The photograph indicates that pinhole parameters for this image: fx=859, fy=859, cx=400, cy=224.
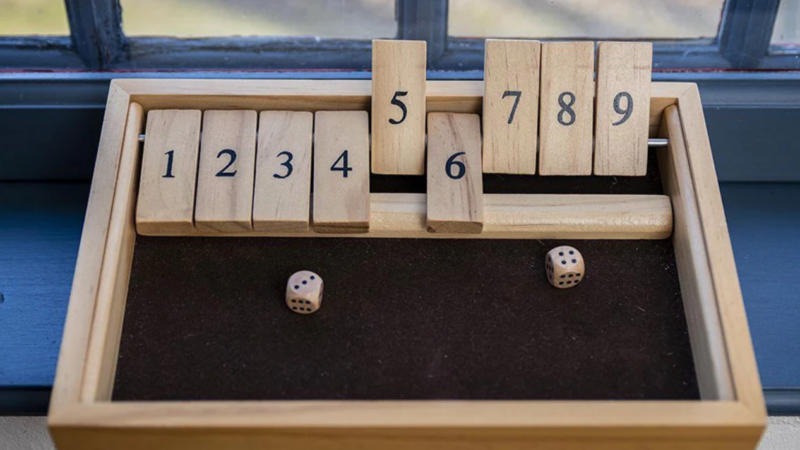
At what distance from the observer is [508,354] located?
0.93 m

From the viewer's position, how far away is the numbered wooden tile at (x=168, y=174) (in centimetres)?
96

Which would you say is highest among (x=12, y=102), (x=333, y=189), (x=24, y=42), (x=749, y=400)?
(x=24, y=42)

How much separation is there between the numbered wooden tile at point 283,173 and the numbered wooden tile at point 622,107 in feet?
1.12

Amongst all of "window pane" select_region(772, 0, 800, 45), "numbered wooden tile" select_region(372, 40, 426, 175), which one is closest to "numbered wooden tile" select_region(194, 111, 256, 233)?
"numbered wooden tile" select_region(372, 40, 426, 175)

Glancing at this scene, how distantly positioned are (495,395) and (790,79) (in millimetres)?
697

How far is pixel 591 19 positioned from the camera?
1.32 m

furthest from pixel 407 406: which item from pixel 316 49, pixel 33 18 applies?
pixel 33 18

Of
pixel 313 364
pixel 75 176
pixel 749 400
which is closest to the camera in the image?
pixel 749 400

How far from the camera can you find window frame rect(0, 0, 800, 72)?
126 cm

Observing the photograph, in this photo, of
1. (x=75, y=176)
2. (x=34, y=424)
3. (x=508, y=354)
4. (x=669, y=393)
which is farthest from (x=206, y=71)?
(x=669, y=393)

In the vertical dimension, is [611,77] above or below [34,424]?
above

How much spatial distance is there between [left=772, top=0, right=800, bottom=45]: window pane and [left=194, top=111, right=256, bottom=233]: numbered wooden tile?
80cm

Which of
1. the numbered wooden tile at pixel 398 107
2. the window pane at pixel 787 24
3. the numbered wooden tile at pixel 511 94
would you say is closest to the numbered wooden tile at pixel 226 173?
the numbered wooden tile at pixel 398 107

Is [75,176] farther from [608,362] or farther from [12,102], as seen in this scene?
[608,362]
